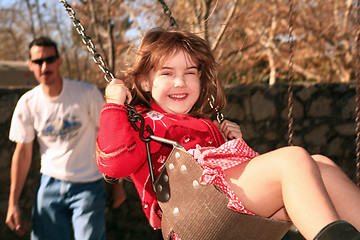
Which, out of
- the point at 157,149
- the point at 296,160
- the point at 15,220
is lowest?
the point at 15,220

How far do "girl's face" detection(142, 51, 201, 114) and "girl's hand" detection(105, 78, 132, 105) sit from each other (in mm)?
171

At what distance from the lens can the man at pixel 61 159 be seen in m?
3.46

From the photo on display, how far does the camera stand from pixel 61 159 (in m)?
3.48

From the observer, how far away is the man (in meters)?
3.46

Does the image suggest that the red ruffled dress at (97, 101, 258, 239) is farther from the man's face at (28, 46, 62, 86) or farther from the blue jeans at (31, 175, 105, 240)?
the man's face at (28, 46, 62, 86)

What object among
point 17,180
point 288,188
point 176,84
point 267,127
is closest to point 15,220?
point 17,180

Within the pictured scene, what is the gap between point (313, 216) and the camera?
1.60 meters

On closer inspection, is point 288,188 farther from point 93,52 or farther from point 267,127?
point 267,127

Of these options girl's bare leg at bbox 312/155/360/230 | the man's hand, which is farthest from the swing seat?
the man's hand

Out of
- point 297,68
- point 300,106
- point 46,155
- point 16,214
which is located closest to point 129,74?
point 46,155

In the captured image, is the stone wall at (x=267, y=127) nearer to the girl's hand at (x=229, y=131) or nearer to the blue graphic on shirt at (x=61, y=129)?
the blue graphic on shirt at (x=61, y=129)

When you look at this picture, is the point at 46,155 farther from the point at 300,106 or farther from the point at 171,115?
the point at 300,106

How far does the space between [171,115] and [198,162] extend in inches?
14.0

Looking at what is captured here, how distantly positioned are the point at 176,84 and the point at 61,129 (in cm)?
157
